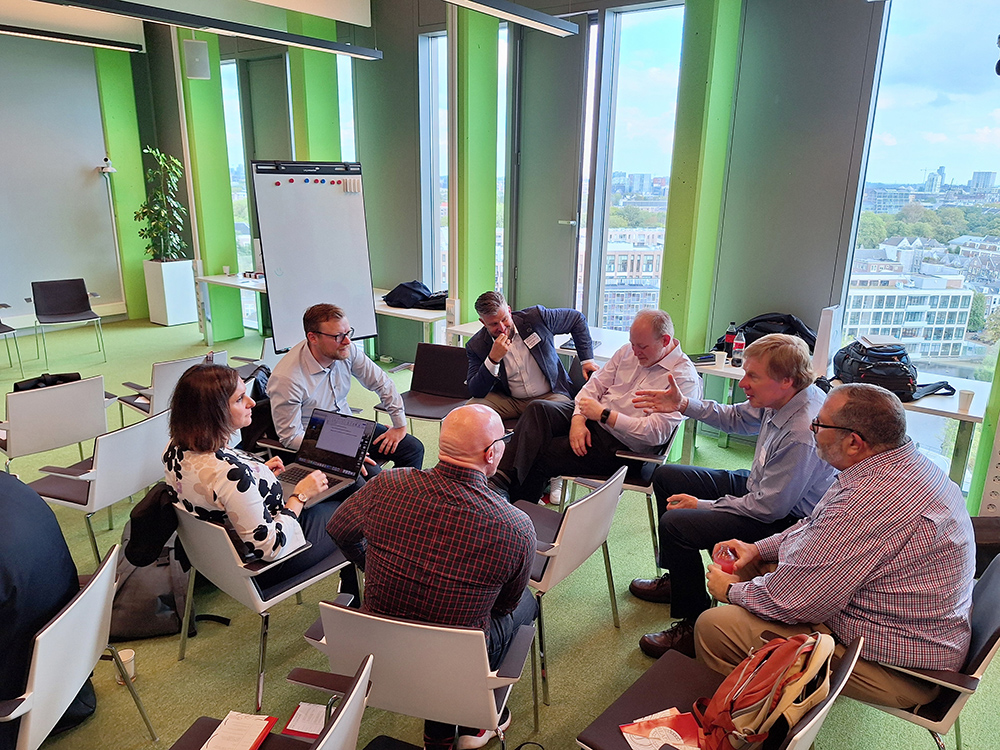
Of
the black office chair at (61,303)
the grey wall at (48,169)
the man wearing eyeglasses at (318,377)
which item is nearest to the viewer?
the man wearing eyeglasses at (318,377)

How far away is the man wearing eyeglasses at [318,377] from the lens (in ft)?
10.8

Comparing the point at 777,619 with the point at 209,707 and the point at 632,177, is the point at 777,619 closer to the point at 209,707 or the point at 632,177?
the point at 209,707

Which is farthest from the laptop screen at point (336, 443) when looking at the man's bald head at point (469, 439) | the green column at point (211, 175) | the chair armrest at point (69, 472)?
the green column at point (211, 175)

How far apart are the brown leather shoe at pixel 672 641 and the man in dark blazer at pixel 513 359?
1.51 metres

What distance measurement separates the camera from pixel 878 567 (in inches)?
75.6

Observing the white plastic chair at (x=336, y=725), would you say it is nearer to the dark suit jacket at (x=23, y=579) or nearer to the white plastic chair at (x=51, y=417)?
the dark suit jacket at (x=23, y=579)

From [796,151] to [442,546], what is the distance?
3.81 m

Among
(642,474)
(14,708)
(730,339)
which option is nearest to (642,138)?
(730,339)

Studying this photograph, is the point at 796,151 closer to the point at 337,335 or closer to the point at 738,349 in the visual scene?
the point at 738,349

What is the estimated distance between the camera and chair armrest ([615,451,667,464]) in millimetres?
3221

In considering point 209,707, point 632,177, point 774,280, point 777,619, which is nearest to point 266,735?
point 209,707

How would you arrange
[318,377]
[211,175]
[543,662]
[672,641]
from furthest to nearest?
1. [211,175]
2. [318,377]
3. [672,641]
4. [543,662]

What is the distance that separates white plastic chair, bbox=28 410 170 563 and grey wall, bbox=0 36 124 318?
5.86 m

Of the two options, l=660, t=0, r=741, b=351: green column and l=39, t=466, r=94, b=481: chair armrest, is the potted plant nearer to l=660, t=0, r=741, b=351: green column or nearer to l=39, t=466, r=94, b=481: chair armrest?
l=39, t=466, r=94, b=481: chair armrest
